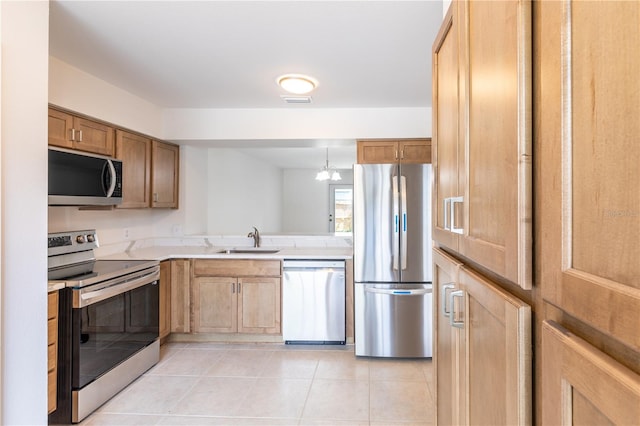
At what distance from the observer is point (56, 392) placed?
2016 millimetres

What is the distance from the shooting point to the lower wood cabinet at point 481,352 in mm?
625

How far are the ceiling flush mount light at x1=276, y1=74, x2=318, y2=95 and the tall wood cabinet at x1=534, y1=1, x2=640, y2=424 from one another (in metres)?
2.24

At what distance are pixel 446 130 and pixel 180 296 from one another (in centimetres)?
304

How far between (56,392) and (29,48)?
6.10 ft

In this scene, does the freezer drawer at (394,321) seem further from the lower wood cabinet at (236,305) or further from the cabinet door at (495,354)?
the cabinet door at (495,354)

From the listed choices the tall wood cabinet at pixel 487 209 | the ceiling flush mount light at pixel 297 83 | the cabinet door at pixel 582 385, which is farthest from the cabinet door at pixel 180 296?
the cabinet door at pixel 582 385

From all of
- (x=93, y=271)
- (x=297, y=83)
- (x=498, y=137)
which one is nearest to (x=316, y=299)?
(x=93, y=271)

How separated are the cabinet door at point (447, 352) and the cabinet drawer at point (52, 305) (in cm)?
206

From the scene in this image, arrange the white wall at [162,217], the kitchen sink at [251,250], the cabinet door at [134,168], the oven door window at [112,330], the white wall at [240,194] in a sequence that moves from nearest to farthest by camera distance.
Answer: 1. the oven door window at [112,330]
2. the white wall at [162,217]
3. the cabinet door at [134,168]
4. the kitchen sink at [251,250]
5. the white wall at [240,194]

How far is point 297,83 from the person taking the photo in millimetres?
2678

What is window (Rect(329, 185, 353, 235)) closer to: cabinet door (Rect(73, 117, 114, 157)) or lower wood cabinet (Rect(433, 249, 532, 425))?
cabinet door (Rect(73, 117, 114, 157))

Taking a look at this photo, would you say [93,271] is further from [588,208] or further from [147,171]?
[588,208]

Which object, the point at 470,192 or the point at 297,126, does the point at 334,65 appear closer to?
the point at 297,126

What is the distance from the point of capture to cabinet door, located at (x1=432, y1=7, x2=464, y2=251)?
1.00 meters
